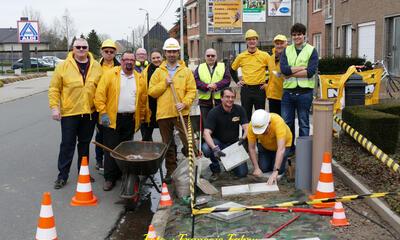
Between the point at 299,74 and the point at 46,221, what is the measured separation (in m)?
4.17

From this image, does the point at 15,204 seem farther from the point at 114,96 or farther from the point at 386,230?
the point at 386,230

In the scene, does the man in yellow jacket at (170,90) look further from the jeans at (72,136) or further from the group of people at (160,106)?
the jeans at (72,136)

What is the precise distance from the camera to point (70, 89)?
22.1 ft

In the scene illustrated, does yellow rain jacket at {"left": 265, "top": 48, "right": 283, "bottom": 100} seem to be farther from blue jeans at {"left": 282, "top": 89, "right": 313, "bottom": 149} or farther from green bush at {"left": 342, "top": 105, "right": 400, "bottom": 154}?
green bush at {"left": 342, "top": 105, "right": 400, "bottom": 154}

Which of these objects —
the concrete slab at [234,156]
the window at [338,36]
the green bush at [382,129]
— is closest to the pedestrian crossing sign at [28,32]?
the window at [338,36]

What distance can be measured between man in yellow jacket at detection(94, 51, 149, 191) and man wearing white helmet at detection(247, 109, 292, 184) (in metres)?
1.65

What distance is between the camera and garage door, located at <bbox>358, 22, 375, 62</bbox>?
75.8 feet

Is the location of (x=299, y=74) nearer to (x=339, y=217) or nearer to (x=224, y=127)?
(x=224, y=127)

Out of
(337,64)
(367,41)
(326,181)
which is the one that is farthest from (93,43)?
(326,181)

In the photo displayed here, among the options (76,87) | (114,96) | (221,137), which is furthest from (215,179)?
(76,87)

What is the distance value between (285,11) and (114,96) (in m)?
18.6

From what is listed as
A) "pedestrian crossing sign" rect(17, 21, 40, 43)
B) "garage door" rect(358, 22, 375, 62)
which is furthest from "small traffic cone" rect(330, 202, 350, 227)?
"pedestrian crossing sign" rect(17, 21, 40, 43)

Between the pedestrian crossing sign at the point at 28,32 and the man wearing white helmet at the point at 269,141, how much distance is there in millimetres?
30358

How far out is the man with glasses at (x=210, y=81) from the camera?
836 centimetres
